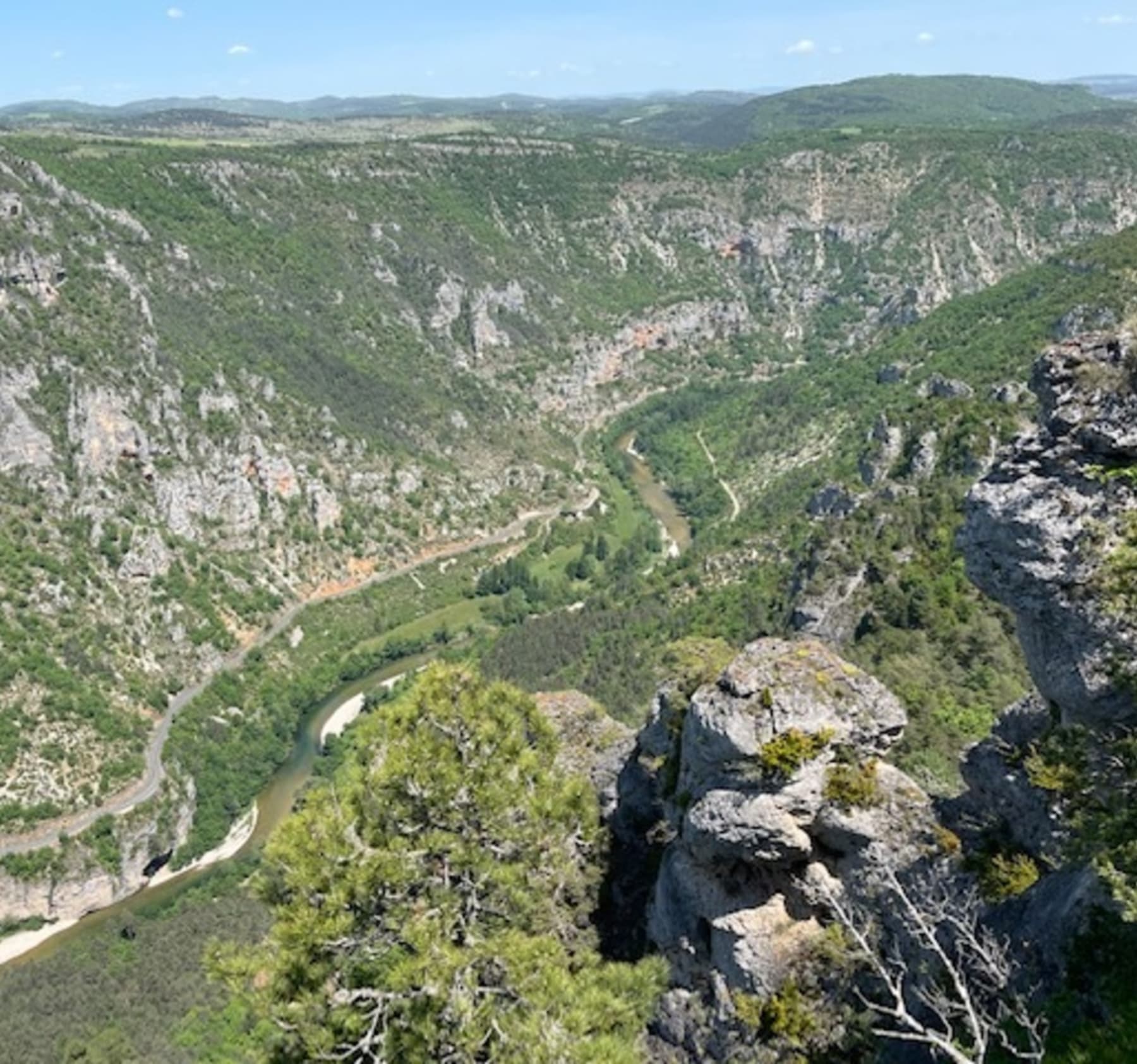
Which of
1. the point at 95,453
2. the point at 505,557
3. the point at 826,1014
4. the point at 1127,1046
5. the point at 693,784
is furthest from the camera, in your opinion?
the point at 505,557

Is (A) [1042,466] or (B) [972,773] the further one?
(B) [972,773]

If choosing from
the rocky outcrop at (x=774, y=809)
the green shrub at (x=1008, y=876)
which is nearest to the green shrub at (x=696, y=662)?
the rocky outcrop at (x=774, y=809)

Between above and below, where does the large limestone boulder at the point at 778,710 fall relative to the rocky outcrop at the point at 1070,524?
below

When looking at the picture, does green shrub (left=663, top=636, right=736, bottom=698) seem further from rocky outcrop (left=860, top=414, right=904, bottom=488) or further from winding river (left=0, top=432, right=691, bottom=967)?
rocky outcrop (left=860, top=414, right=904, bottom=488)

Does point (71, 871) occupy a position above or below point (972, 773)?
below

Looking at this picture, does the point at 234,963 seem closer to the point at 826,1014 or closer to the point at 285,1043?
the point at 285,1043

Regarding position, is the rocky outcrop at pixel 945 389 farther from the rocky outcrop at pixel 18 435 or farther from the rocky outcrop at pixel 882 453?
the rocky outcrop at pixel 18 435

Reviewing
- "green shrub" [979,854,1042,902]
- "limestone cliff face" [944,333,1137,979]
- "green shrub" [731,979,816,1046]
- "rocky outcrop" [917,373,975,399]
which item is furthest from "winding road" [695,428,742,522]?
"limestone cliff face" [944,333,1137,979]

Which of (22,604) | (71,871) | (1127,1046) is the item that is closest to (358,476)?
(22,604)

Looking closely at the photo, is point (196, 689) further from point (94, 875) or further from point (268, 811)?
point (94, 875)
